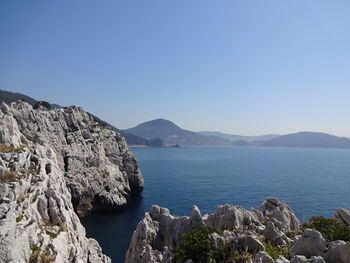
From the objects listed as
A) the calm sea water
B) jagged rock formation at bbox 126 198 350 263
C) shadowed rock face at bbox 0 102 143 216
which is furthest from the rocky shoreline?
shadowed rock face at bbox 0 102 143 216

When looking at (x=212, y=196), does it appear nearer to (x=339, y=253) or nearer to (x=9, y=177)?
(x=9, y=177)

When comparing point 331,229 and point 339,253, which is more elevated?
point 339,253

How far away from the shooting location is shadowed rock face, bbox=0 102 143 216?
76750 mm

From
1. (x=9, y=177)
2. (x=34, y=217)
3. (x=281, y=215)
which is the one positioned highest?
(x=9, y=177)

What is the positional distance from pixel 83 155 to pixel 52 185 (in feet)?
180

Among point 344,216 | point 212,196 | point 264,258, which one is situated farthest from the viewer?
point 212,196

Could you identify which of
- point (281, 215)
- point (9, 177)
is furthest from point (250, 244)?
point (9, 177)

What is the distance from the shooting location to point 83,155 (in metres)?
86.4

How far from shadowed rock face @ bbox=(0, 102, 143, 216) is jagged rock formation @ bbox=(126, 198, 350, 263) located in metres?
43.6

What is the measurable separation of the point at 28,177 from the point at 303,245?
29.0m

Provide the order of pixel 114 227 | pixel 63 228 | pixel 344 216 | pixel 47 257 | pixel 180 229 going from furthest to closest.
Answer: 1. pixel 114 227
2. pixel 344 216
3. pixel 180 229
4. pixel 63 228
5. pixel 47 257

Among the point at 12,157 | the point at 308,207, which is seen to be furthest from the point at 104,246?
the point at 308,207

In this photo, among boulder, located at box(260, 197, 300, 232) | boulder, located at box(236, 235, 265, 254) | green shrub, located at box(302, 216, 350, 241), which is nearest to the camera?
boulder, located at box(236, 235, 265, 254)

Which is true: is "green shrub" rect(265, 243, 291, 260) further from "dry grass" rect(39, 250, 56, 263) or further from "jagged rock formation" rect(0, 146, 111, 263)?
"dry grass" rect(39, 250, 56, 263)
